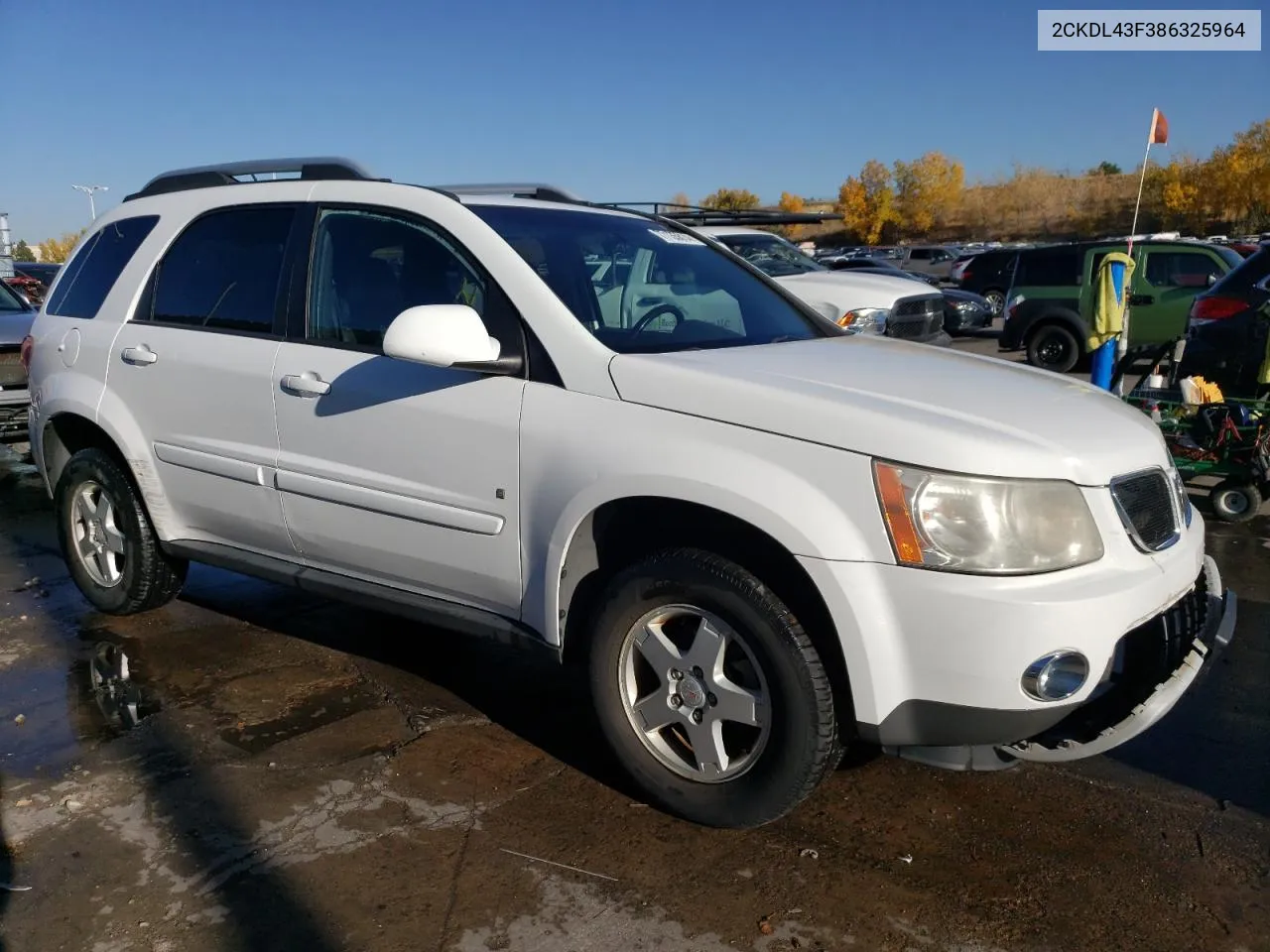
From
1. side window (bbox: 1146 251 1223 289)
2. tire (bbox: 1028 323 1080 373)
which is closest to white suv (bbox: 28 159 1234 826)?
tire (bbox: 1028 323 1080 373)

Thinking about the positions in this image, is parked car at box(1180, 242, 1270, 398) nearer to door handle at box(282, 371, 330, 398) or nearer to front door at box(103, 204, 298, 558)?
door handle at box(282, 371, 330, 398)

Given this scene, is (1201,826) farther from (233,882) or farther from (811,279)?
(811,279)

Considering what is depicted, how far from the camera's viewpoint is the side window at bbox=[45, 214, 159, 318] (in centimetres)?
463

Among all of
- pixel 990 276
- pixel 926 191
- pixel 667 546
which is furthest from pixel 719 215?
pixel 926 191

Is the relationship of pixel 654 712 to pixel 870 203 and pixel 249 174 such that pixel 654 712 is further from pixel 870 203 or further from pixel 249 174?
pixel 870 203

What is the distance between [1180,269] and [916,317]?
20.0 feet

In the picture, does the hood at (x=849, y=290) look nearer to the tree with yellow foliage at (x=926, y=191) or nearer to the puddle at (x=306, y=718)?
the puddle at (x=306, y=718)

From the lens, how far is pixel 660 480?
9.43 ft

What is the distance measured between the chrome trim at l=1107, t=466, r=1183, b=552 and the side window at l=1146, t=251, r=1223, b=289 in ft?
40.4

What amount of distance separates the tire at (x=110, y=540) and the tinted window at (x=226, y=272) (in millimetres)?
818

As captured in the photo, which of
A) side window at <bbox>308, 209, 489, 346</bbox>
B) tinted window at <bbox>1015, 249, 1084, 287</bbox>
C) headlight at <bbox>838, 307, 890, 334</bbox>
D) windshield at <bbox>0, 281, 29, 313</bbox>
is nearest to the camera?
side window at <bbox>308, 209, 489, 346</bbox>

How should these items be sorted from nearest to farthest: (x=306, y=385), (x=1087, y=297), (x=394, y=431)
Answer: (x=394, y=431)
(x=306, y=385)
(x=1087, y=297)

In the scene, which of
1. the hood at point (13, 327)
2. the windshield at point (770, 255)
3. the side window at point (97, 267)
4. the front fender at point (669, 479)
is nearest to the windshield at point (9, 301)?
A: the hood at point (13, 327)

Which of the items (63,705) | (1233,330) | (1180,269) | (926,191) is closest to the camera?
(63,705)
